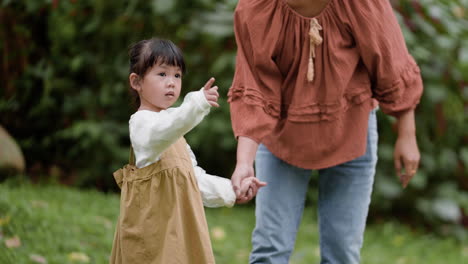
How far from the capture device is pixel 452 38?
14.5ft

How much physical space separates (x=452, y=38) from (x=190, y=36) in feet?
6.27

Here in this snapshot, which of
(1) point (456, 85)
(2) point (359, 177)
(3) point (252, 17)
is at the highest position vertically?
(3) point (252, 17)

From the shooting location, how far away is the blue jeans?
2209mm

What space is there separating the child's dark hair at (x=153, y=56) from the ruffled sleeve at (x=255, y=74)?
0.35 m

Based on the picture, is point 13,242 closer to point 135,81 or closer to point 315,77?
point 135,81

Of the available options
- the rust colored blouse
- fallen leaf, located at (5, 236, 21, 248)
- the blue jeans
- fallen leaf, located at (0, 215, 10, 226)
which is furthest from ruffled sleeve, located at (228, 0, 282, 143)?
fallen leaf, located at (0, 215, 10, 226)

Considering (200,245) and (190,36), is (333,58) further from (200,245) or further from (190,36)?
(190,36)

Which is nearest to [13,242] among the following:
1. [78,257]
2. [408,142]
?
[78,257]

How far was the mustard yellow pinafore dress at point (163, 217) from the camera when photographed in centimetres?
171

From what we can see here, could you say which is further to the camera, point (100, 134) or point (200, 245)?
point (100, 134)

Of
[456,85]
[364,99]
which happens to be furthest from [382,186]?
[364,99]

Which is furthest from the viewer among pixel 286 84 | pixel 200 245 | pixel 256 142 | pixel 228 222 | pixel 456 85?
pixel 456 85

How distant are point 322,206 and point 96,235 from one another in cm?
153

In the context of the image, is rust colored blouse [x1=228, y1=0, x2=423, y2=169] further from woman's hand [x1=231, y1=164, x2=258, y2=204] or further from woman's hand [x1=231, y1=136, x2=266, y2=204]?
woman's hand [x1=231, y1=164, x2=258, y2=204]
